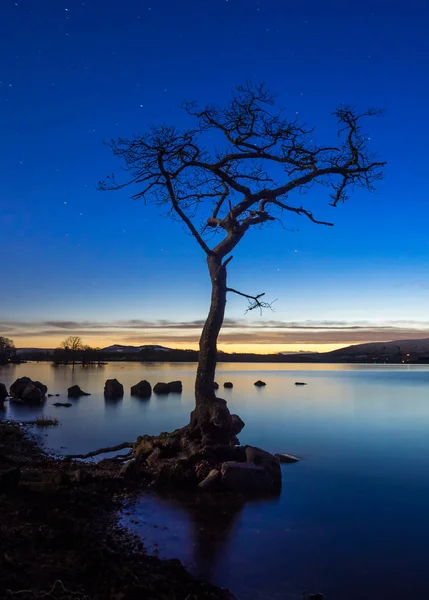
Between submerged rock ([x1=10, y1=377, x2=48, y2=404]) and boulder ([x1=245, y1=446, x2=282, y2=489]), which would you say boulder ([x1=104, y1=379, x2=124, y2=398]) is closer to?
submerged rock ([x1=10, y1=377, x2=48, y2=404])

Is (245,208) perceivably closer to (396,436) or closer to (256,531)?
(256,531)

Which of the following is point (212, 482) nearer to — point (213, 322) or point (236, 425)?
point (236, 425)

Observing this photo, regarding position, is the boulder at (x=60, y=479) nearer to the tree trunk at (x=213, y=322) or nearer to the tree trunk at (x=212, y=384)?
the tree trunk at (x=212, y=384)

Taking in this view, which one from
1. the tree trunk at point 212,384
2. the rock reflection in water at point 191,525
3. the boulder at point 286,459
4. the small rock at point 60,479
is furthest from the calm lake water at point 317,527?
the tree trunk at point 212,384

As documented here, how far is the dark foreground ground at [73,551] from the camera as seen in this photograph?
5.75 metres

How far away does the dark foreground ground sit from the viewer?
575 cm

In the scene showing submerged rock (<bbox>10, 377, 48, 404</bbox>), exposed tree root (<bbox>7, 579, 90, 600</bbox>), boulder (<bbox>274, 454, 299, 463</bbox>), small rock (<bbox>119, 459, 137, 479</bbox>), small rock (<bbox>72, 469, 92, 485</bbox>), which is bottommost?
boulder (<bbox>274, 454, 299, 463</bbox>)

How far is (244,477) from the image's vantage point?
12.9m

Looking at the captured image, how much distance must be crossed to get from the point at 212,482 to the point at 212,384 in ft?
11.3

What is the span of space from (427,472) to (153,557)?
13919 millimetres

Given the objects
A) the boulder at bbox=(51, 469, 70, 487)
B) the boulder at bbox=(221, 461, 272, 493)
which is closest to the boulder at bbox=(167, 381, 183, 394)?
the boulder at bbox=(221, 461, 272, 493)

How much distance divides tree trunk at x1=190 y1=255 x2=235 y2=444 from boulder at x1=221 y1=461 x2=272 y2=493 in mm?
1356

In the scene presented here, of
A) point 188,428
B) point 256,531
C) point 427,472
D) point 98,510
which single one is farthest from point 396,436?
point 98,510

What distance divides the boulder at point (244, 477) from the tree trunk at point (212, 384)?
136 cm
